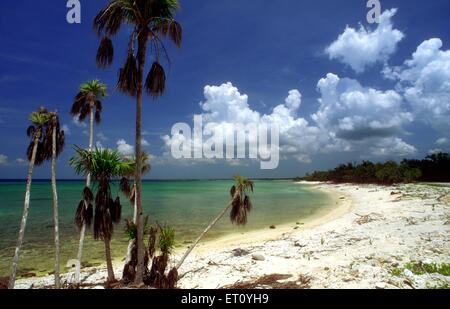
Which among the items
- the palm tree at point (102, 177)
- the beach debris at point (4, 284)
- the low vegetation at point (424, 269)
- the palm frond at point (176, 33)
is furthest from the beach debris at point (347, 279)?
the beach debris at point (4, 284)

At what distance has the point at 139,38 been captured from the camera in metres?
7.28

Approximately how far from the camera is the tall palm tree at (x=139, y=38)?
265 inches

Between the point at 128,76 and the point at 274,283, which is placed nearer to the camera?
the point at 128,76

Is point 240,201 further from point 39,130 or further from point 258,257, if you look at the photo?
point 39,130

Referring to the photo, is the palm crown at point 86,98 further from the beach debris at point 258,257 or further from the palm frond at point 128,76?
the beach debris at point 258,257

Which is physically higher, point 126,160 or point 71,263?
point 126,160

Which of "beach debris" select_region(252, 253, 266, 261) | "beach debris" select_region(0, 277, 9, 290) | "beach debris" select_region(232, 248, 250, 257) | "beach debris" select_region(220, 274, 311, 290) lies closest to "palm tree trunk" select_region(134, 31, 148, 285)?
"beach debris" select_region(220, 274, 311, 290)

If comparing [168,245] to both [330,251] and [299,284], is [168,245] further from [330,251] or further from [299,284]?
[330,251]

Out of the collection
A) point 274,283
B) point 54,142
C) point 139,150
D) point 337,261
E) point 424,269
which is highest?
point 54,142

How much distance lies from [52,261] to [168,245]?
1109cm

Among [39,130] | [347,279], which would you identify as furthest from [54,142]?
[347,279]

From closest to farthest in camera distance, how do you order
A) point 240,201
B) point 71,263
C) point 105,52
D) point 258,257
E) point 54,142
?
point 105,52
point 54,142
point 240,201
point 258,257
point 71,263

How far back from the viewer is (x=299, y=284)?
7375 millimetres
